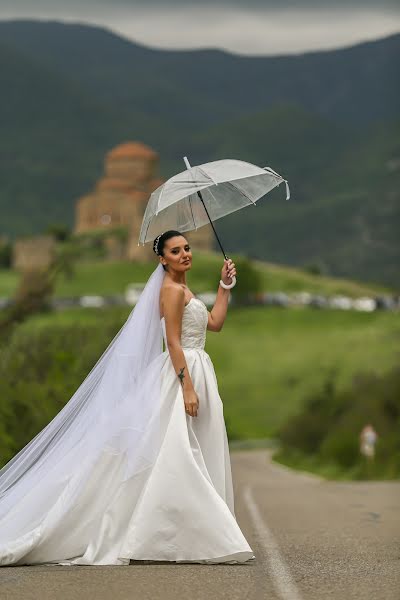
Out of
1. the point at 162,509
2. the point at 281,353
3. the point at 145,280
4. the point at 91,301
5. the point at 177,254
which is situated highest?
the point at 145,280

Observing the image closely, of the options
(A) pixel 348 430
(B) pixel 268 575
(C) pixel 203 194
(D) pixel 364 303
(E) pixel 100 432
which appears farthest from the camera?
(D) pixel 364 303

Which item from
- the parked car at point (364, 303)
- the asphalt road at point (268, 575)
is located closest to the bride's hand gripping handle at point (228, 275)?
the asphalt road at point (268, 575)

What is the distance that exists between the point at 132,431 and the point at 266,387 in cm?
9313

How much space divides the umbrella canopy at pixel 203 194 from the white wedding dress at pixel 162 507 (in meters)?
0.77

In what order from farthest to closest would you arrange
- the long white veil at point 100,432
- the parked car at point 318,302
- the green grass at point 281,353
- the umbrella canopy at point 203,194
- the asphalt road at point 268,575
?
the parked car at point 318,302 → the green grass at point 281,353 → the umbrella canopy at point 203,194 → the long white veil at point 100,432 → the asphalt road at point 268,575

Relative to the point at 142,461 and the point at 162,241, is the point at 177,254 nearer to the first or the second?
the point at 162,241

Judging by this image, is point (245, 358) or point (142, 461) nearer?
point (142, 461)

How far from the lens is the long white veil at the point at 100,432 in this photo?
904 centimetres

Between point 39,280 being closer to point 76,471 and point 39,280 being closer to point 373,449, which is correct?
point 373,449

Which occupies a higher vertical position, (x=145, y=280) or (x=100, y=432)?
(x=145, y=280)

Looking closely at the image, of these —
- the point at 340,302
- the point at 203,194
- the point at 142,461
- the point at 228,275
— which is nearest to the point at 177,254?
the point at 228,275

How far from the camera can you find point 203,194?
10.0 metres

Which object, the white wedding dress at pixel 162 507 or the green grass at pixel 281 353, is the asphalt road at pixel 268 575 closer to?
the white wedding dress at pixel 162 507

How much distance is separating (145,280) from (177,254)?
170 meters
